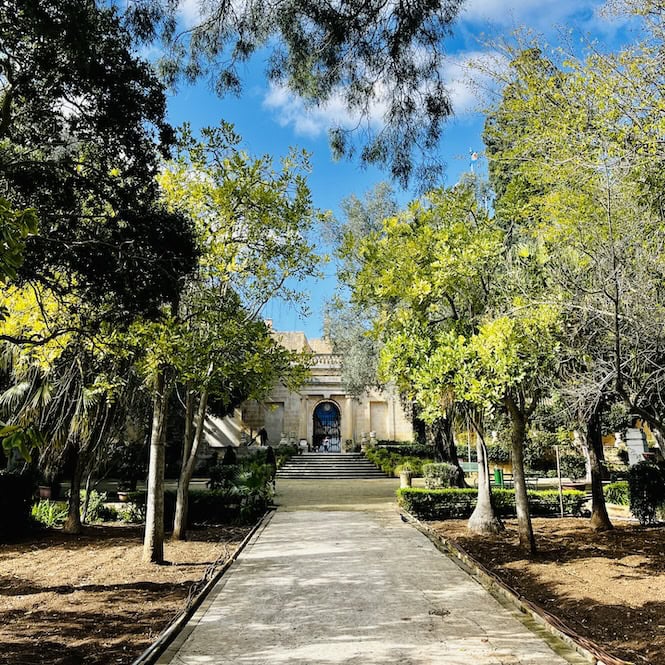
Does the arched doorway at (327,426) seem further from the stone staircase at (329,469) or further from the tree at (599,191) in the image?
the tree at (599,191)

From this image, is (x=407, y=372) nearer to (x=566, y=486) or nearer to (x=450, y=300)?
(x=450, y=300)

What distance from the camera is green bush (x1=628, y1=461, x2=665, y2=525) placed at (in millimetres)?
13180

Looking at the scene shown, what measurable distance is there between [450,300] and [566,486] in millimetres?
11522

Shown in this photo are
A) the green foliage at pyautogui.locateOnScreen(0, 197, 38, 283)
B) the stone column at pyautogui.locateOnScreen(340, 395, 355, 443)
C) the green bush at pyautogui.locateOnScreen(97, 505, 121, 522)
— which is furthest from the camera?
the stone column at pyautogui.locateOnScreen(340, 395, 355, 443)

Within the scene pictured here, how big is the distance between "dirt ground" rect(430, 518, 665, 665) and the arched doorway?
23.4 metres

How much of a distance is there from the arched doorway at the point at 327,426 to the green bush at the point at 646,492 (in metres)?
24.0

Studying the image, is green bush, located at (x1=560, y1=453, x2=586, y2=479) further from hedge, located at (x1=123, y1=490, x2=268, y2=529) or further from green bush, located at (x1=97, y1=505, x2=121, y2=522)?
green bush, located at (x1=97, y1=505, x2=121, y2=522)

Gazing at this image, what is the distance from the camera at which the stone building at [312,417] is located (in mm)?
35250

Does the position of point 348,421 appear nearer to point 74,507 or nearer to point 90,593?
point 74,507

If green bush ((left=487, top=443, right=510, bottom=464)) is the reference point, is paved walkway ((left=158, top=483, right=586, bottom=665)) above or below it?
below

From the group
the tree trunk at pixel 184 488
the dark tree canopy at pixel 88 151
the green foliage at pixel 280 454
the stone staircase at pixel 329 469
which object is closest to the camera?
the dark tree canopy at pixel 88 151

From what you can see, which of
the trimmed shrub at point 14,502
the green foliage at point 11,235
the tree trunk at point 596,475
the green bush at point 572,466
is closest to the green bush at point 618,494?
the tree trunk at point 596,475

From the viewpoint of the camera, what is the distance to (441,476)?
17875 mm

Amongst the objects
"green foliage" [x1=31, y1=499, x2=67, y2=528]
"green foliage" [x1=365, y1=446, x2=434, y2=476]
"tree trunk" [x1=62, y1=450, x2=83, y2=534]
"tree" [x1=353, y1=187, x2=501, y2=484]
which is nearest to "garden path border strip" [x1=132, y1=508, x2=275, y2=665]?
"tree" [x1=353, y1=187, x2=501, y2=484]
